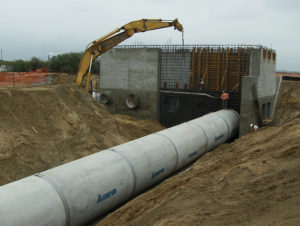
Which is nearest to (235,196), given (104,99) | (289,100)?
(104,99)

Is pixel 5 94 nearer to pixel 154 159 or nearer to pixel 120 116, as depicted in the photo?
pixel 154 159

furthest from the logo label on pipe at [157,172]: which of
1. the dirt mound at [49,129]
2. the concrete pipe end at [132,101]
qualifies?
the concrete pipe end at [132,101]

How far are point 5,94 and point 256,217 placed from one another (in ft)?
39.2

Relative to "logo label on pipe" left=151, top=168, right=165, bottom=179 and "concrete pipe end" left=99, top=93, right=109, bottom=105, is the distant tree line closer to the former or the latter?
"concrete pipe end" left=99, top=93, right=109, bottom=105

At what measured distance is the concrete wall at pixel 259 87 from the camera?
1630cm

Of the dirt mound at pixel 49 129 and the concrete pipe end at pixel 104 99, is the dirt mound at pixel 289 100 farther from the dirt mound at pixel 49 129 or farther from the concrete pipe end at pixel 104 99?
the dirt mound at pixel 49 129

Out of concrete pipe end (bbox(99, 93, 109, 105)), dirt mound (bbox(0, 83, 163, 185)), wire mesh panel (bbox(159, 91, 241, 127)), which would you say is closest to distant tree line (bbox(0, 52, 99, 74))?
concrete pipe end (bbox(99, 93, 109, 105))

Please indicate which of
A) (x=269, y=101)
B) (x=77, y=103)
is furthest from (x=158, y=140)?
(x=269, y=101)

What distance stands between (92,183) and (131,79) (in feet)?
47.6

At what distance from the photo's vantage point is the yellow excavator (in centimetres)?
1780

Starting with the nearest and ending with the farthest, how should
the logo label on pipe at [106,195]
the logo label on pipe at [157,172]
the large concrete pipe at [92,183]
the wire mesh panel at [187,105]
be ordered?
the large concrete pipe at [92,183], the logo label on pipe at [106,195], the logo label on pipe at [157,172], the wire mesh panel at [187,105]

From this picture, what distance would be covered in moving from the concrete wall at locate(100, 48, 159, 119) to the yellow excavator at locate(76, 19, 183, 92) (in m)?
1.94

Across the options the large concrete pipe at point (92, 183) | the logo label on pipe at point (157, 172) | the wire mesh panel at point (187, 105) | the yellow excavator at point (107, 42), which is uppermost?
the yellow excavator at point (107, 42)

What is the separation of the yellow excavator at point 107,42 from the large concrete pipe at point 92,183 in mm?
A: 8445
